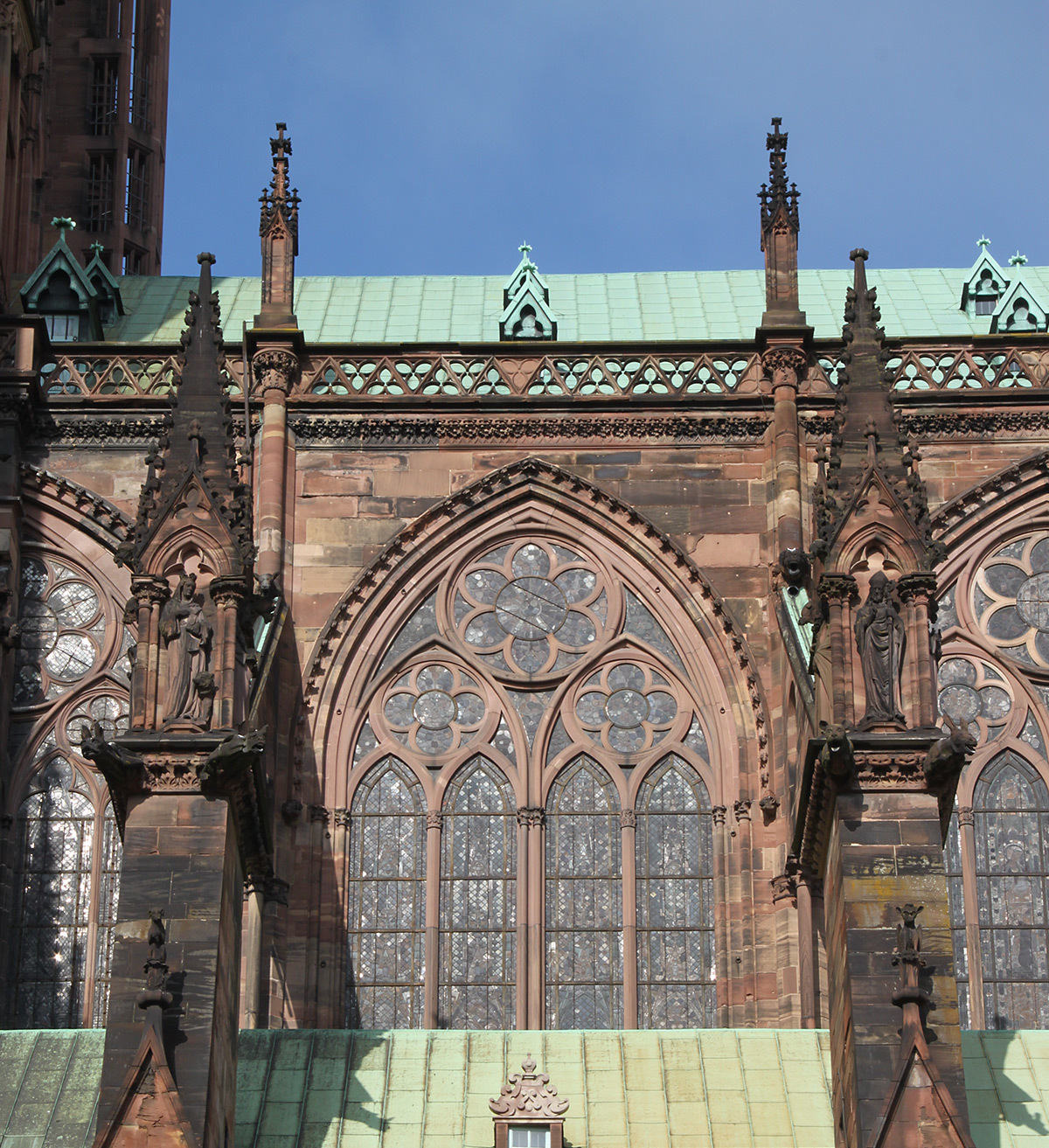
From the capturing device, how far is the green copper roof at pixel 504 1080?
23.8 metres

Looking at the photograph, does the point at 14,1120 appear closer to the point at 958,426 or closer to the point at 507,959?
the point at 507,959

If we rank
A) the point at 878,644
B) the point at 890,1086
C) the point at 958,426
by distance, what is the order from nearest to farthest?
1. the point at 890,1086
2. the point at 878,644
3. the point at 958,426

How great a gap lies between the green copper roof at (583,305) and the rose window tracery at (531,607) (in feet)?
10.9

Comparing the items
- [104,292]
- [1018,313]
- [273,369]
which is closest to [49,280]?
[104,292]

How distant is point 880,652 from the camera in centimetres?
2334

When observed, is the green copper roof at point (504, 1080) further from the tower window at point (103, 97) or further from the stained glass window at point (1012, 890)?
the tower window at point (103, 97)

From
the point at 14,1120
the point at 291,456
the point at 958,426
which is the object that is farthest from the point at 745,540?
the point at 14,1120

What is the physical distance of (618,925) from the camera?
27297mm

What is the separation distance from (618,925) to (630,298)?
29.5 feet

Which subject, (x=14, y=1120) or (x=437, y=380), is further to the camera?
(x=437, y=380)

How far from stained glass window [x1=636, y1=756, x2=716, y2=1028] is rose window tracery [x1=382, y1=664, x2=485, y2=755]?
191cm

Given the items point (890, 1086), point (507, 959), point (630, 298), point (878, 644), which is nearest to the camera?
point (890, 1086)

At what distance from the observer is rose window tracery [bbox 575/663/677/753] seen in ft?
92.5

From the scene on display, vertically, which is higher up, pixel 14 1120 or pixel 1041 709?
pixel 1041 709
